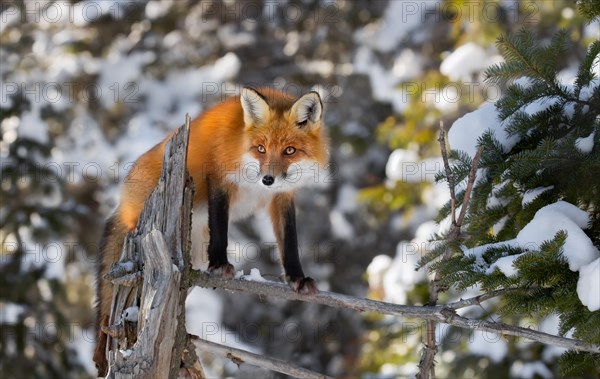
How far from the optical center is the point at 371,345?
457 inches

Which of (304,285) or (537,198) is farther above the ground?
(537,198)

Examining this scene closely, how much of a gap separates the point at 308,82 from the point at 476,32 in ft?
16.5

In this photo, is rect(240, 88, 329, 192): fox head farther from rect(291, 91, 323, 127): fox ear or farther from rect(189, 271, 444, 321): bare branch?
rect(189, 271, 444, 321): bare branch

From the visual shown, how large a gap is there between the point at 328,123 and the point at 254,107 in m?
8.50

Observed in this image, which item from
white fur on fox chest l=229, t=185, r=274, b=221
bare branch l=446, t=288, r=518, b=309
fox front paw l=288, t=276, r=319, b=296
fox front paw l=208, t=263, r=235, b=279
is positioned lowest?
fox front paw l=288, t=276, r=319, b=296

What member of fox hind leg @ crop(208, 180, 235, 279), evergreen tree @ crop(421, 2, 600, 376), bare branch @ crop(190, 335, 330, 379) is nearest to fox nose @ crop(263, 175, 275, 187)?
fox hind leg @ crop(208, 180, 235, 279)

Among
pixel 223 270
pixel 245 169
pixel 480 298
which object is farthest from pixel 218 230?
pixel 480 298

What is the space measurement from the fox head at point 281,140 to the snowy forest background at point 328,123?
Answer: 147 centimetres

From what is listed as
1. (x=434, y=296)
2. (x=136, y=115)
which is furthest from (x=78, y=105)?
(x=434, y=296)

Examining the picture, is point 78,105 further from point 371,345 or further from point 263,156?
point 263,156

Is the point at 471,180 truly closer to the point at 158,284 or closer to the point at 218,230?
the point at 158,284

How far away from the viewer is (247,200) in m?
5.96

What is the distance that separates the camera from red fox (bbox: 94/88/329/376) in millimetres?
5656

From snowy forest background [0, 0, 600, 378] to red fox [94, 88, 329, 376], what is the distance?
4.35 ft
